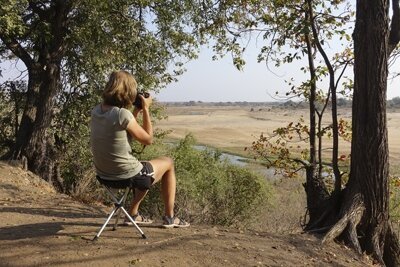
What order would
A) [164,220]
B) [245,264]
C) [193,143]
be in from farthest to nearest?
[193,143] → [164,220] → [245,264]

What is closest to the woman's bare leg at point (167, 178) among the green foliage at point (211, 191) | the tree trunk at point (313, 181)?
the tree trunk at point (313, 181)

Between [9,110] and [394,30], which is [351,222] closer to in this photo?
[394,30]

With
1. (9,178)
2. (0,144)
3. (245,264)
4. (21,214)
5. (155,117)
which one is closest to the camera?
(245,264)

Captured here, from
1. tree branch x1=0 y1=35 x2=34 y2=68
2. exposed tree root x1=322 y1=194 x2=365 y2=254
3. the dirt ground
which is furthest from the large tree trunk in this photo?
tree branch x1=0 y1=35 x2=34 y2=68

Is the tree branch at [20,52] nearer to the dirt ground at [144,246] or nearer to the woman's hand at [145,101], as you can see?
the dirt ground at [144,246]

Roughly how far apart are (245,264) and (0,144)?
8.47 meters

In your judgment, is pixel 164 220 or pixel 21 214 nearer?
pixel 164 220

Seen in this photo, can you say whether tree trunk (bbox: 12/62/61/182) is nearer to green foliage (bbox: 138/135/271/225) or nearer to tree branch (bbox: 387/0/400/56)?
green foliage (bbox: 138/135/271/225)

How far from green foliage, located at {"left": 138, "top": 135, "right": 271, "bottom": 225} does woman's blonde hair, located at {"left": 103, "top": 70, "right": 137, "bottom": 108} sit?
9.63 meters

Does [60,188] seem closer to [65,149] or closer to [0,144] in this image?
[65,149]

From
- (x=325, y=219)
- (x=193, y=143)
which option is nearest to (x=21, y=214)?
(x=325, y=219)

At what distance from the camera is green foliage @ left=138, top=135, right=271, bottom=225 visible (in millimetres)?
14836

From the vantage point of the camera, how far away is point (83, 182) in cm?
1223

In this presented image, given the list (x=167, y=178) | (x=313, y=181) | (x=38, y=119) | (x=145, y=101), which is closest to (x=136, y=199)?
(x=167, y=178)
